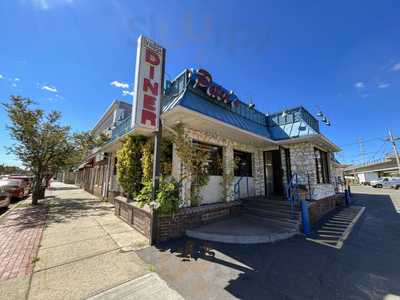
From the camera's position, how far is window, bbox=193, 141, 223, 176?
699 cm

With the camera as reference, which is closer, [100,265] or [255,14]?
[100,265]

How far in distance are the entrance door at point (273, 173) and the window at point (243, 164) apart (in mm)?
1053

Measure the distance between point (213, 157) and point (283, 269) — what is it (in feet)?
15.0

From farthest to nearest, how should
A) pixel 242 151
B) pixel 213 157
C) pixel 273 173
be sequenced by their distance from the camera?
pixel 273 173 < pixel 242 151 < pixel 213 157

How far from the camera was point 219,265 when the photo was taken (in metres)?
3.65

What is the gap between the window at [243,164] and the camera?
858cm

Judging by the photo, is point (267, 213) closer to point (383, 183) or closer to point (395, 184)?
point (395, 184)

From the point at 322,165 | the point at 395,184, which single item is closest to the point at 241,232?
the point at 322,165

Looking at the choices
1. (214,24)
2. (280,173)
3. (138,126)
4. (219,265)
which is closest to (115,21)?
(214,24)

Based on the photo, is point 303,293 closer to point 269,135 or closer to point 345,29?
point 269,135

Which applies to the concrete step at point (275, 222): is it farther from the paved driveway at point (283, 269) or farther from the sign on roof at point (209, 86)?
the sign on roof at point (209, 86)

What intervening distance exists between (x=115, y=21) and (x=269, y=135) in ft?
25.7

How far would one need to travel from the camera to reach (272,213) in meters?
6.61

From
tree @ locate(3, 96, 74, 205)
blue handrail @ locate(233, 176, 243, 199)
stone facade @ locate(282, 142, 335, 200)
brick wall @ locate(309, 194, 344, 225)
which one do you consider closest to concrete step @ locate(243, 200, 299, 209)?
blue handrail @ locate(233, 176, 243, 199)
